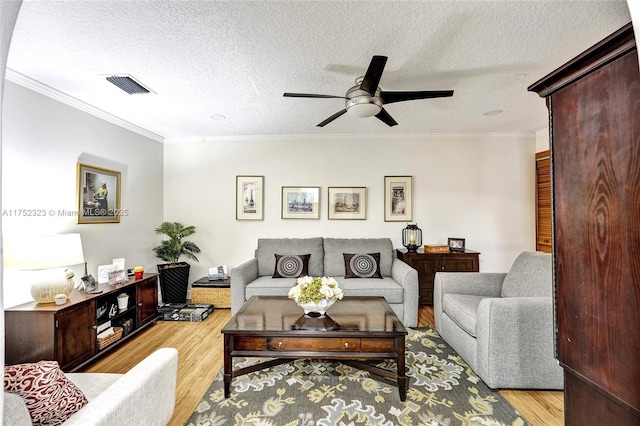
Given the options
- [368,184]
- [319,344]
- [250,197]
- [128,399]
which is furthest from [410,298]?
[128,399]

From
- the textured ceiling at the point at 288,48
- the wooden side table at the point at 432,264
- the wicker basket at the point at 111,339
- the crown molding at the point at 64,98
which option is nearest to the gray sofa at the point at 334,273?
the wooden side table at the point at 432,264

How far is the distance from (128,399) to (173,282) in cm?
322

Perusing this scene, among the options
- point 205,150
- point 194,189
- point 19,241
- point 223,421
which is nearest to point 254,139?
point 205,150

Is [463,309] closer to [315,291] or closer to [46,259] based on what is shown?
[315,291]

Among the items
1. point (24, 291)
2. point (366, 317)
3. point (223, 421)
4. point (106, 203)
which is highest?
point (106, 203)

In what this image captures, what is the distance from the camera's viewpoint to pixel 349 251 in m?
3.99

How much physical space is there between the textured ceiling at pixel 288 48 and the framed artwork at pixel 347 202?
4.68 ft

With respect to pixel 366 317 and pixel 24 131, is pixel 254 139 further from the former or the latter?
pixel 366 317

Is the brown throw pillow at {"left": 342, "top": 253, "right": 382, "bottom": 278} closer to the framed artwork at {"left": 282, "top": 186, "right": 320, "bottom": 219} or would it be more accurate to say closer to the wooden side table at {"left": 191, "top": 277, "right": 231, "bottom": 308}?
the framed artwork at {"left": 282, "top": 186, "right": 320, "bottom": 219}

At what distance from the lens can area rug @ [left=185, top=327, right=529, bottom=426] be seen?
1.86 m

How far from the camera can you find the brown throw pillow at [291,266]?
378cm

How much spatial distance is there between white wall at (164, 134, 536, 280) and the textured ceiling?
A: 1.14 meters

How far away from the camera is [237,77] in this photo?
2.60 m

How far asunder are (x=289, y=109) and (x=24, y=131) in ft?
7.82
